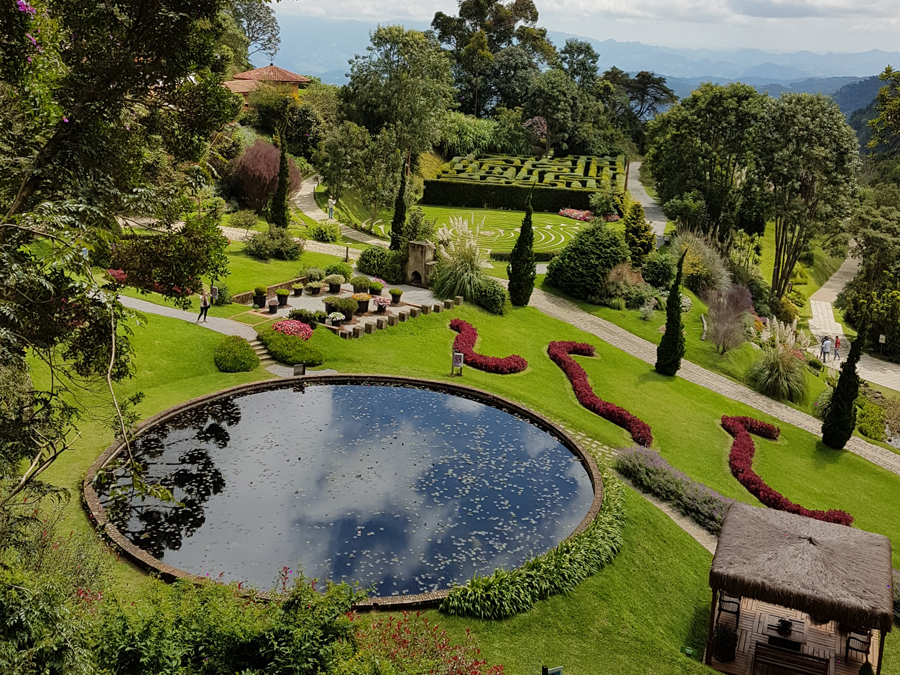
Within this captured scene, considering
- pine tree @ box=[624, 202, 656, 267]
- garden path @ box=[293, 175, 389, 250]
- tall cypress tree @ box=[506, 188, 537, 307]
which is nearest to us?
tall cypress tree @ box=[506, 188, 537, 307]

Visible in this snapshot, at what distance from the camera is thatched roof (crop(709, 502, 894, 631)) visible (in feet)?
40.2

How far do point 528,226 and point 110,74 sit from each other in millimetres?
21592

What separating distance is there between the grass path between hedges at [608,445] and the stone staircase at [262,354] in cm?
83

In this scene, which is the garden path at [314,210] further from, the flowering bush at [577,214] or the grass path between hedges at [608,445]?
the flowering bush at [577,214]

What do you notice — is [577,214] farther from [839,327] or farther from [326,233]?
[326,233]

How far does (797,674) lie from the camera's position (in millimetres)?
12727

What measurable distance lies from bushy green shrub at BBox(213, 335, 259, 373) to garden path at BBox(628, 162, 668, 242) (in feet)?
A: 101

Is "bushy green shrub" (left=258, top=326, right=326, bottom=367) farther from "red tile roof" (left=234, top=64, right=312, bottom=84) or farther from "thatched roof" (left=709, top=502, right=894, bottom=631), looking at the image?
"red tile roof" (left=234, top=64, right=312, bottom=84)

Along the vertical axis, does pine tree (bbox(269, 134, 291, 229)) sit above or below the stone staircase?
above

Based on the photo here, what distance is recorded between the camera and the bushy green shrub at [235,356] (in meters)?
22.8

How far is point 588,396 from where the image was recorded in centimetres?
2403

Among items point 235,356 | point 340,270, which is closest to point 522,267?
point 340,270

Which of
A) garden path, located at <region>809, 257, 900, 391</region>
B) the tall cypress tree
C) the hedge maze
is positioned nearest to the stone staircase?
the tall cypress tree

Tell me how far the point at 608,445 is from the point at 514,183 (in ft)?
133
